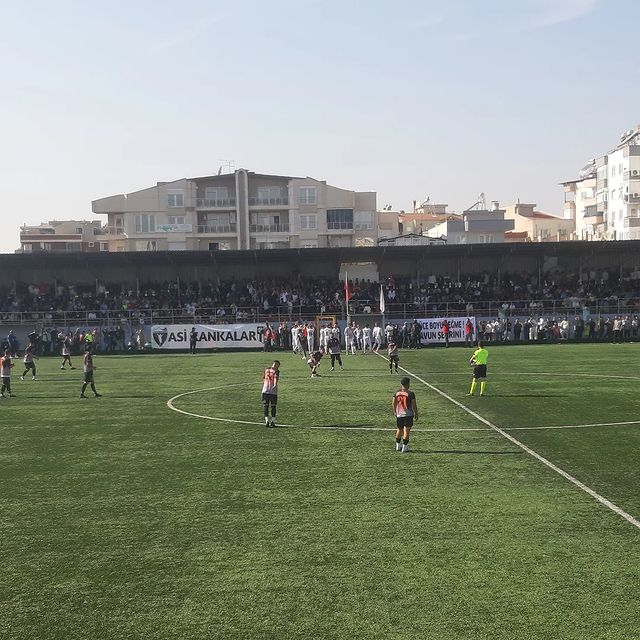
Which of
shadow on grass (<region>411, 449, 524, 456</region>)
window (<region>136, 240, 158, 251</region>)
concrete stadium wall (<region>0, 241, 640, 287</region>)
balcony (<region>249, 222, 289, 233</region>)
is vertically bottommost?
shadow on grass (<region>411, 449, 524, 456</region>)

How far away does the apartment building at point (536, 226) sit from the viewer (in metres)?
122

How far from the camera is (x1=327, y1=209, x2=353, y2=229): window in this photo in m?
97.8

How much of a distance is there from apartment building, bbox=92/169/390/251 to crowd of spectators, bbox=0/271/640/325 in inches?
987

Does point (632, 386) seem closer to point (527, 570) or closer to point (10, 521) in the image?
point (527, 570)

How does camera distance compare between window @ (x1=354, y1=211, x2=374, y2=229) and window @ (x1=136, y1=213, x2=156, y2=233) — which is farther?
window @ (x1=354, y1=211, x2=374, y2=229)

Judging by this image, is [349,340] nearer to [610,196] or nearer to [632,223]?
[632,223]

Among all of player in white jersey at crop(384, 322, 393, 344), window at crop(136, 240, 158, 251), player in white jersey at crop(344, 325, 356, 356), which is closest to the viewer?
player in white jersey at crop(344, 325, 356, 356)

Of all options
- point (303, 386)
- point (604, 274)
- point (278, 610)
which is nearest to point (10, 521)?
point (278, 610)

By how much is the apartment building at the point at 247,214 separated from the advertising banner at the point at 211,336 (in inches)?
1486

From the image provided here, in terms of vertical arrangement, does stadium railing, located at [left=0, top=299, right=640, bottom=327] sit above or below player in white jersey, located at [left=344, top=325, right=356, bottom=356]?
above

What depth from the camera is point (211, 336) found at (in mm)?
59281

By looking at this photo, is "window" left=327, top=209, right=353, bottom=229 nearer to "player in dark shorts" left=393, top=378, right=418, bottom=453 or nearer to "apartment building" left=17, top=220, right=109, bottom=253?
"apartment building" left=17, top=220, right=109, bottom=253

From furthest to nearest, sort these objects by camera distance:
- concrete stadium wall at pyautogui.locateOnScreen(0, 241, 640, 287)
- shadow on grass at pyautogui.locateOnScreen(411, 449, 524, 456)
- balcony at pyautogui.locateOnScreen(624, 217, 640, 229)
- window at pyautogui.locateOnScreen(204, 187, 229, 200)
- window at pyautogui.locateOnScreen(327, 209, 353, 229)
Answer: balcony at pyautogui.locateOnScreen(624, 217, 640, 229) → window at pyautogui.locateOnScreen(327, 209, 353, 229) → window at pyautogui.locateOnScreen(204, 187, 229, 200) → concrete stadium wall at pyautogui.locateOnScreen(0, 241, 640, 287) → shadow on grass at pyautogui.locateOnScreen(411, 449, 524, 456)

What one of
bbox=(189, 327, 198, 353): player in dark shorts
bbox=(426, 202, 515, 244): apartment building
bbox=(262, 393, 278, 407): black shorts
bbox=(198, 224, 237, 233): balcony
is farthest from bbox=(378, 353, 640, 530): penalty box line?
bbox=(426, 202, 515, 244): apartment building
